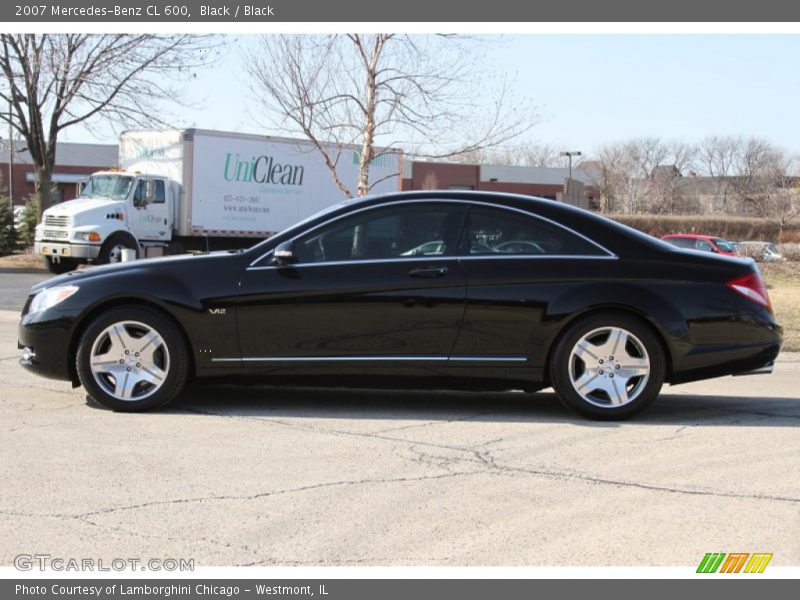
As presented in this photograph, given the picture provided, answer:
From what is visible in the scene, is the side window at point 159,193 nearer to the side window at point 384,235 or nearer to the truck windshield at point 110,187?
the truck windshield at point 110,187

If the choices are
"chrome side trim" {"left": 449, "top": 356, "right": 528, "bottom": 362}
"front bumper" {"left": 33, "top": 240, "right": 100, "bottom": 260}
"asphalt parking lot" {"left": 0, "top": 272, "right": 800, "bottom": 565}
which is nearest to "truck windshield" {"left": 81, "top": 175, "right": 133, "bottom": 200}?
"front bumper" {"left": 33, "top": 240, "right": 100, "bottom": 260}

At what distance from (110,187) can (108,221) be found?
1248mm

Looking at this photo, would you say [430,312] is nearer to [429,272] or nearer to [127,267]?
[429,272]

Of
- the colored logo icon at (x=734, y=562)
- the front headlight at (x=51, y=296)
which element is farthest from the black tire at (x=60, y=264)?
the colored logo icon at (x=734, y=562)

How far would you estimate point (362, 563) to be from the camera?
3783 millimetres

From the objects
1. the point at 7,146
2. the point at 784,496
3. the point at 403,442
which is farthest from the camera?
the point at 7,146

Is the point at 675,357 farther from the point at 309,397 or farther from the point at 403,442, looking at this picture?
the point at 309,397

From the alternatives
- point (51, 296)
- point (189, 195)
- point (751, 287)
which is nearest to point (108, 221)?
point (189, 195)

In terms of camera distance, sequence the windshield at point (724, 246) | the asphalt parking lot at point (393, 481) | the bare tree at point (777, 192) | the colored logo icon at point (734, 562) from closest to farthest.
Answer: the colored logo icon at point (734, 562) < the asphalt parking lot at point (393, 481) < the windshield at point (724, 246) < the bare tree at point (777, 192)

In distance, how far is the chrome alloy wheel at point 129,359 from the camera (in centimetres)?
644

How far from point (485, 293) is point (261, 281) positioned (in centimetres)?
152

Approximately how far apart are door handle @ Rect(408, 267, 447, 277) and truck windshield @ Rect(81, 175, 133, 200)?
1845 cm
